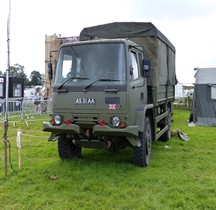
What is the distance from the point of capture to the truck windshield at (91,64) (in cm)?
539

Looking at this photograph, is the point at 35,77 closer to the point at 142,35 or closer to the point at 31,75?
the point at 31,75

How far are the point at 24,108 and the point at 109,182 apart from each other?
11.2m

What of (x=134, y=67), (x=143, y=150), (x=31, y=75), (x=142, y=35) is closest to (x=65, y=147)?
(x=143, y=150)

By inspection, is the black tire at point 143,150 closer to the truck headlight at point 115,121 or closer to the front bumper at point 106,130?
the front bumper at point 106,130

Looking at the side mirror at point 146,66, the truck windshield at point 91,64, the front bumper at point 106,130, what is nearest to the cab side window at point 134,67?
the side mirror at point 146,66

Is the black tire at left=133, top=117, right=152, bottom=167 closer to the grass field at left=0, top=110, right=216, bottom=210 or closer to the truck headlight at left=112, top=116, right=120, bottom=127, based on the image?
the grass field at left=0, top=110, right=216, bottom=210

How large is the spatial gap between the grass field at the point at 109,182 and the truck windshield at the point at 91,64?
173 cm

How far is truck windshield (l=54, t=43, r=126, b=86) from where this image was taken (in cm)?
539

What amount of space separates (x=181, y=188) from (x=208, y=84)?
10.8 metres

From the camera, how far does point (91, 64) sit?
558 cm

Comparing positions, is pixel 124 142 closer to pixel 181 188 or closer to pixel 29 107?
pixel 181 188

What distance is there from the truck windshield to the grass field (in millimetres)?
1730

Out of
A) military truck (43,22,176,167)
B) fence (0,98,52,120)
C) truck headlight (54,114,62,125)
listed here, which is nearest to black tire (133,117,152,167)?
military truck (43,22,176,167)

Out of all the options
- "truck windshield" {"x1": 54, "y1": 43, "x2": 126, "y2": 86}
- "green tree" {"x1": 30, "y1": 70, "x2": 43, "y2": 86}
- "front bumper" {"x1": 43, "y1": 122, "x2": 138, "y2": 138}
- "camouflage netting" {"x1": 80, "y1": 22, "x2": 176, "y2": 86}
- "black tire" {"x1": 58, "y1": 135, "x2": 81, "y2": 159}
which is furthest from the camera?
"green tree" {"x1": 30, "y1": 70, "x2": 43, "y2": 86}
